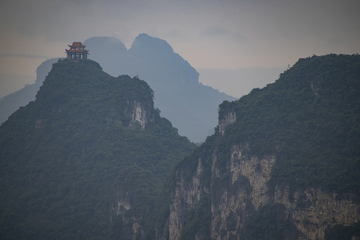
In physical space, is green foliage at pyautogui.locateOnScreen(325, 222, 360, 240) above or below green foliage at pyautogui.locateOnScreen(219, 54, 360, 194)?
below

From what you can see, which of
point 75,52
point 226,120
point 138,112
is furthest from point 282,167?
point 75,52

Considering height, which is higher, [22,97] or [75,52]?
[22,97]

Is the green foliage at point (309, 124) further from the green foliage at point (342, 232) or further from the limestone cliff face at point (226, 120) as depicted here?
the green foliage at point (342, 232)

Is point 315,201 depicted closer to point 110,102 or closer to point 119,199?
point 119,199

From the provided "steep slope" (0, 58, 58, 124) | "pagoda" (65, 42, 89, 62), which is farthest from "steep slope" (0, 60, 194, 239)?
"steep slope" (0, 58, 58, 124)

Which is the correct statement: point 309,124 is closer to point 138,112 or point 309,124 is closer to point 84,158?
point 138,112

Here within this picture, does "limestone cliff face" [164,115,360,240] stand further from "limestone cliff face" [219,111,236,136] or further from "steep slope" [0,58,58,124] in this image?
"steep slope" [0,58,58,124]

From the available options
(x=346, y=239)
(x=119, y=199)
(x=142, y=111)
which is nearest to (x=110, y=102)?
(x=142, y=111)
